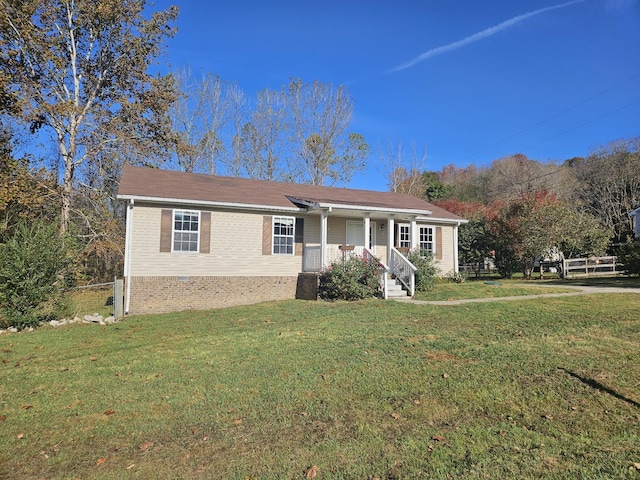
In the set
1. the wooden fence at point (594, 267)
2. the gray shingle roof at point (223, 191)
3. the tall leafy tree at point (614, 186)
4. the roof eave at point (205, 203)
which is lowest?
the wooden fence at point (594, 267)

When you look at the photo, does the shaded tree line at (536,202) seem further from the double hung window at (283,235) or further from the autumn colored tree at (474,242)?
the double hung window at (283,235)

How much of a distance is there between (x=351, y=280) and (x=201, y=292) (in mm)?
4858

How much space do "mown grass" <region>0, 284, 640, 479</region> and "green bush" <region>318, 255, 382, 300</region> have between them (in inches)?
183

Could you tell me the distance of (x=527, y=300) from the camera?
435 inches

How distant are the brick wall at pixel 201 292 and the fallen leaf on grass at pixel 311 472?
10670mm

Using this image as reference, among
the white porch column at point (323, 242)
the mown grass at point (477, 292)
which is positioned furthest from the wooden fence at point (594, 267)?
the white porch column at point (323, 242)

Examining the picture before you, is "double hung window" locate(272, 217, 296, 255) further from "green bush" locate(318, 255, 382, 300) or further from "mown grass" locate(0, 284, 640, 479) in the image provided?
"mown grass" locate(0, 284, 640, 479)

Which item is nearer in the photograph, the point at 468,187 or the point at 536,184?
the point at 536,184

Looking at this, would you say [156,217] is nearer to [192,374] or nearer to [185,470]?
[192,374]

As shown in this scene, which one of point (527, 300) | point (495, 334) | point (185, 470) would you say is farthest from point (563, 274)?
point (185, 470)

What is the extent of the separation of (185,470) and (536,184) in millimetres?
49050

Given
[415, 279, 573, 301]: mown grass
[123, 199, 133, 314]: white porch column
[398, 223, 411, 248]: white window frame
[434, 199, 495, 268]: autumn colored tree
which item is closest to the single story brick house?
[123, 199, 133, 314]: white porch column

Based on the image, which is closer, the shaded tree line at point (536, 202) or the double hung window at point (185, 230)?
the double hung window at point (185, 230)

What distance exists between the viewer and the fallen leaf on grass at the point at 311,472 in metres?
3.10
